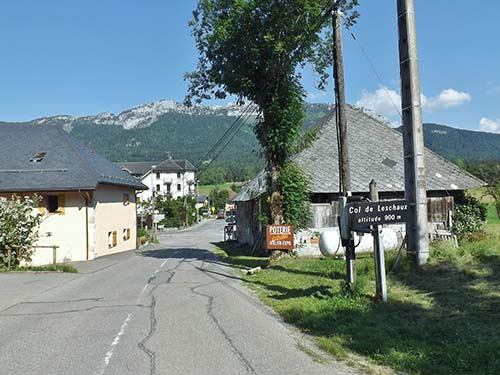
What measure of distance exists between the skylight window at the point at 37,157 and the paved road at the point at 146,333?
1580 cm

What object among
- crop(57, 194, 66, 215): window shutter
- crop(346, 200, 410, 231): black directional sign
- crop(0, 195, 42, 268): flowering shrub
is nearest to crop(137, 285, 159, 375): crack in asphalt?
crop(346, 200, 410, 231): black directional sign

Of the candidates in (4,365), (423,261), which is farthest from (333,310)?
(4,365)

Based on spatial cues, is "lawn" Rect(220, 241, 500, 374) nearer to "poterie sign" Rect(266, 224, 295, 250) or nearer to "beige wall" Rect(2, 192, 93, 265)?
"poterie sign" Rect(266, 224, 295, 250)

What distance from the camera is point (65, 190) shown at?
84.0 feet

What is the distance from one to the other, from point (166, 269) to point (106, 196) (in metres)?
11.4

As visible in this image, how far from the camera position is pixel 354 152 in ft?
83.2

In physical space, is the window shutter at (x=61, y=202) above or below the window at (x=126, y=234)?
above

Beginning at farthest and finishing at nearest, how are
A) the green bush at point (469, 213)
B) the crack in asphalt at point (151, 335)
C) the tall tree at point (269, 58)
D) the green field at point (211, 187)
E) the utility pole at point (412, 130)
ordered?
the green field at point (211, 187), the green bush at point (469, 213), the tall tree at point (269, 58), the utility pole at point (412, 130), the crack in asphalt at point (151, 335)

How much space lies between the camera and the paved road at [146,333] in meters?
6.07

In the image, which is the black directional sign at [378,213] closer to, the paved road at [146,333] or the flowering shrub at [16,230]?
the paved road at [146,333]

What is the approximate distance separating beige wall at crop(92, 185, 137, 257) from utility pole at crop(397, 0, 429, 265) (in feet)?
64.5

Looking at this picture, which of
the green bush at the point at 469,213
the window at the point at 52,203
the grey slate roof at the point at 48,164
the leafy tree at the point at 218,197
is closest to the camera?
the green bush at the point at 469,213

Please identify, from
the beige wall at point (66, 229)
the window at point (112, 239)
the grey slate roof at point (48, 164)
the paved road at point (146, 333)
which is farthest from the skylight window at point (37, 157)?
the paved road at point (146, 333)

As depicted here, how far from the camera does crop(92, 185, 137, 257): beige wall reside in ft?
90.4
